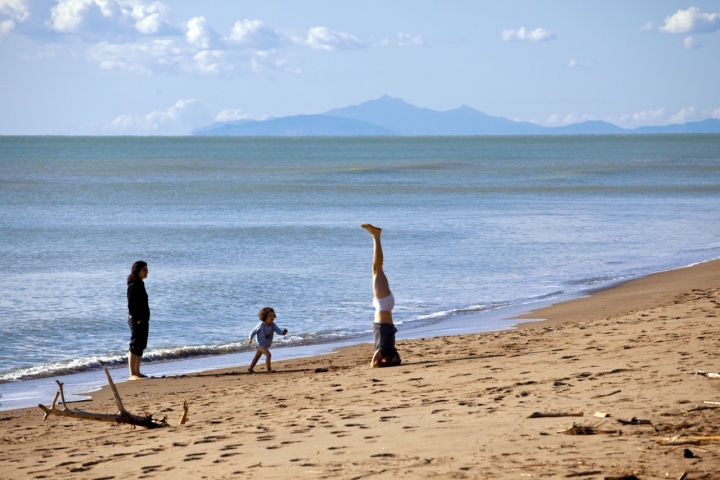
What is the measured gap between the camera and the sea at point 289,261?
473 inches

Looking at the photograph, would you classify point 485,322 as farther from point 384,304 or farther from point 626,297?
point 384,304

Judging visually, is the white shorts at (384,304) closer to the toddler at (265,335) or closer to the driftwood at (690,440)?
the toddler at (265,335)

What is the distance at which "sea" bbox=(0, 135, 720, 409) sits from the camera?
12.0m

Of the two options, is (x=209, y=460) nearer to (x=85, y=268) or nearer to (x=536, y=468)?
(x=536, y=468)

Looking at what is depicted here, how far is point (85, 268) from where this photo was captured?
61.2 ft

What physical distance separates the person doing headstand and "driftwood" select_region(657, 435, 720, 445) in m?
4.14

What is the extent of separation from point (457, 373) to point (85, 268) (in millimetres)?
12709

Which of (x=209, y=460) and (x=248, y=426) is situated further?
(x=248, y=426)

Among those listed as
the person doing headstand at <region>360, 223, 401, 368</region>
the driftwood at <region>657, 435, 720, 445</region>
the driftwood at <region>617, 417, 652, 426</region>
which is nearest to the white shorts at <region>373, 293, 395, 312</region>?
the person doing headstand at <region>360, 223, 401, 368</region>

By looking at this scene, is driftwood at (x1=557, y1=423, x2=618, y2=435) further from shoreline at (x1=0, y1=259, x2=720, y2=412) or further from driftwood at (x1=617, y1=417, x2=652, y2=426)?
shoreline at (x1=0, y1=259, x2=720, y2=412)

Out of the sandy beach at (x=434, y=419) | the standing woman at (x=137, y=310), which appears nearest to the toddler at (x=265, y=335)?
the sandy beach at (x=434, y=419)

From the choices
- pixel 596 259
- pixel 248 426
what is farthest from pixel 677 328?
pixel 596 259

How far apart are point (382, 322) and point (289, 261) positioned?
1077 cm

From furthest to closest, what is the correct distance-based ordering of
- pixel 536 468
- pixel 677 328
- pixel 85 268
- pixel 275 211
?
pixel 275 211
pixel 85 268
pixel 677 328
pixel 536 468
